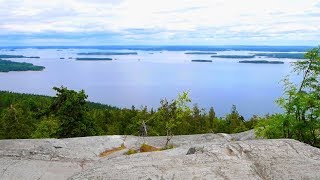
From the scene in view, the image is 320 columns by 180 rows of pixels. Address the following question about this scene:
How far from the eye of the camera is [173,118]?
27578 mm

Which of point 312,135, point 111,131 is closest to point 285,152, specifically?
point 312,135

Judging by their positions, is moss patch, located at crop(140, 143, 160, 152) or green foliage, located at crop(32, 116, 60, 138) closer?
moss patch, located at crop(140, 143, 160, 152)

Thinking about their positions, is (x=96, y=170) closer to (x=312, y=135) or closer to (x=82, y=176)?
(x=82, y=176)

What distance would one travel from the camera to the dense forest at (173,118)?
2120cm

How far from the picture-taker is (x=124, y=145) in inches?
1054

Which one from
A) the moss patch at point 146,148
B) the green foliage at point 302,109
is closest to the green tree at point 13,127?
the moss patch at point 146,148

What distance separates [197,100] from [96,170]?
134 meters

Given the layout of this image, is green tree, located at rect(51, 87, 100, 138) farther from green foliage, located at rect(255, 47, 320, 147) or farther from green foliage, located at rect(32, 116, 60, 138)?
green foliage, located at rect(255, 47, 320, 147)

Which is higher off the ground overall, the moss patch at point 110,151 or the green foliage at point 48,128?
the moss patch at point 110,151

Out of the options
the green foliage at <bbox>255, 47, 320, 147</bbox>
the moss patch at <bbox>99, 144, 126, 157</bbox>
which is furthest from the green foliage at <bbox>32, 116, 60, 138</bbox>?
the green foliage at <bbox>255, 47, 320, 147</bbox>

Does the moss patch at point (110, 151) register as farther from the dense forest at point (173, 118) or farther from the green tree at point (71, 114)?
the green tree at point (71, 114)

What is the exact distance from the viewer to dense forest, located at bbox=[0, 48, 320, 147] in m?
21.2

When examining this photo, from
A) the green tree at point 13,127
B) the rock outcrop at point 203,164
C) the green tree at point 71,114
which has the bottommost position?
the green tree at point 13,127

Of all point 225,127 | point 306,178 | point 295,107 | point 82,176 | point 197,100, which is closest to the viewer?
point 306,178
